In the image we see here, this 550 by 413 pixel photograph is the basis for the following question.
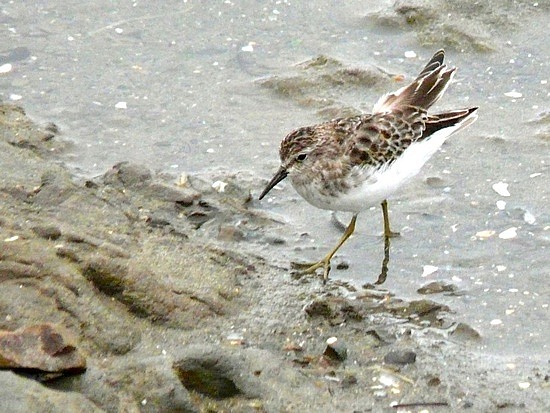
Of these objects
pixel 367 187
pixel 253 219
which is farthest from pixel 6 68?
pixel 367 187

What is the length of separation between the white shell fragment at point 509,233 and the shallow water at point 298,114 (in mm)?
39

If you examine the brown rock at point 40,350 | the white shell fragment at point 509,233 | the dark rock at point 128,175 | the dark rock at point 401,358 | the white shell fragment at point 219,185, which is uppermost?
the brown rock at point 40,350

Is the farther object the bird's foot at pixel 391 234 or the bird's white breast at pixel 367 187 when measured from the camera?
the bird's foot at pixel 391 234

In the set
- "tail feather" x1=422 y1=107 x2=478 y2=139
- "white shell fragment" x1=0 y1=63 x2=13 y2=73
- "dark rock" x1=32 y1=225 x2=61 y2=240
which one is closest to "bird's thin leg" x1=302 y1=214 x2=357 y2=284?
"tail feather" x1=422 y1=107 x2=478 y2=139

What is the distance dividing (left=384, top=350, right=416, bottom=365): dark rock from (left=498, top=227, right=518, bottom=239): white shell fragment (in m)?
1.66

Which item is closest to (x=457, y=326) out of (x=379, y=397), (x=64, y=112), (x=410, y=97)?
(x=379, y=397)

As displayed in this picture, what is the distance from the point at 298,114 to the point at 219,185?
128cm

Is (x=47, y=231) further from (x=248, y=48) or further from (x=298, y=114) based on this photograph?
(x=248, y=48)

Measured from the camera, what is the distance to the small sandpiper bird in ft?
21.5

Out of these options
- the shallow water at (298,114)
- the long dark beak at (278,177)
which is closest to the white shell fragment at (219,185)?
the shallow water at (298,114)

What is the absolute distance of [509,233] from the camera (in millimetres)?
6766

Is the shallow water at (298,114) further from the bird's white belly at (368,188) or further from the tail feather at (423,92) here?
the tail feather at (423,92)

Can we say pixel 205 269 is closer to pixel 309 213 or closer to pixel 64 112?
pixel 309 213

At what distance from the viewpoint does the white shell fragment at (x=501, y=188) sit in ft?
23.6
